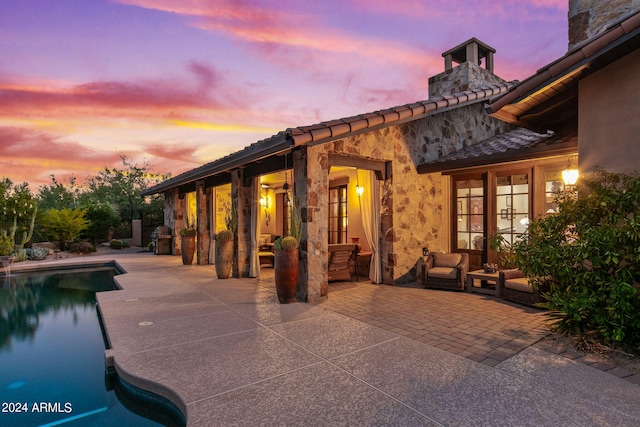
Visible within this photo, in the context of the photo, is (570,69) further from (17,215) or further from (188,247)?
(17,215)

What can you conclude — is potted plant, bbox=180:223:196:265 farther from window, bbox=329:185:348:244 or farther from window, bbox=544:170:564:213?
window, bbox=544:170:564:213

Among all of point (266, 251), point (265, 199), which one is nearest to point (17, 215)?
point (265, 199)

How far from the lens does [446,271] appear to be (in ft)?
23.2

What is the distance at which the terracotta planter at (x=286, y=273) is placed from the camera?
233 inches

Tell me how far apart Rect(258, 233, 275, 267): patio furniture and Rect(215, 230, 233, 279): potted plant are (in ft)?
5.71

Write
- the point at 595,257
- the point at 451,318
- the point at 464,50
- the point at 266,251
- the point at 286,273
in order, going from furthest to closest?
the point at 266,251, the point at 464,50, the point at 286,273, the point at 451,318, the point at 595,257

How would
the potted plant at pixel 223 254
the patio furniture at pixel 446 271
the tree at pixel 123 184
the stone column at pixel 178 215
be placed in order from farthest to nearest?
the tree at pixel 123 184 < the stone column at pixel 178 215 < the potted plant at pixel 223 254 < the patio furniture at pixel 446 271

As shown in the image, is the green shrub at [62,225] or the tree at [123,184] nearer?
the green shrub at [62,225]

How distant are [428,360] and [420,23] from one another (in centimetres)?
835

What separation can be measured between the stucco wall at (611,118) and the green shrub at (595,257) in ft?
1.06

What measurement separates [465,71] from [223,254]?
8642 mm

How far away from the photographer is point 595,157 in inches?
164

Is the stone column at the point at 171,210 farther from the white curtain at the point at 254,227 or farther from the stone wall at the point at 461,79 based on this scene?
the stone wall at the point at 461,79

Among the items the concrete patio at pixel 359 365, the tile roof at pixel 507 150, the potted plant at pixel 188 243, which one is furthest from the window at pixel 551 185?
the potted plant at pixel 188 243
